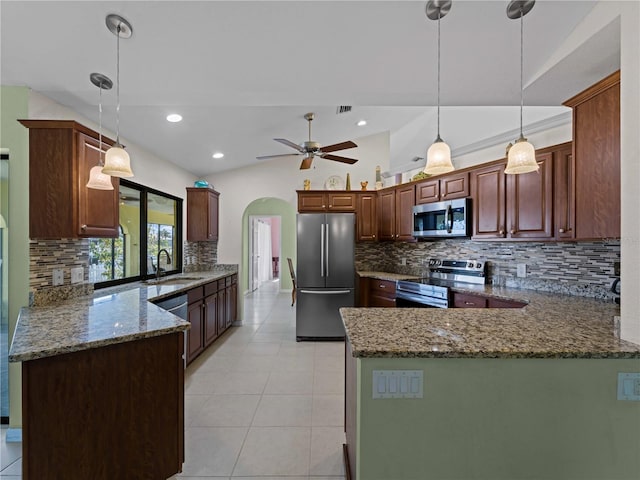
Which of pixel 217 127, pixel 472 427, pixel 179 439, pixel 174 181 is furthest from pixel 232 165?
pixel 472 427

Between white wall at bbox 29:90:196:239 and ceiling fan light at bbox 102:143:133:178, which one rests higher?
white wall at bbox 29:90:196:239

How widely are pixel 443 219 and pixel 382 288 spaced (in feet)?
4.19

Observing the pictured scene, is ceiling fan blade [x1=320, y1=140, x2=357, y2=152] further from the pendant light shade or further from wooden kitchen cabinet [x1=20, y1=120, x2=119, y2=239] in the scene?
wooden kitchen cabinet [x1=20, y1=120, x2=119, y2=239]

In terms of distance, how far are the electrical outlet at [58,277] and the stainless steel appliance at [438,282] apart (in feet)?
11.2

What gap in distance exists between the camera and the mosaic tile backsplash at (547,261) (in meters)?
2.50

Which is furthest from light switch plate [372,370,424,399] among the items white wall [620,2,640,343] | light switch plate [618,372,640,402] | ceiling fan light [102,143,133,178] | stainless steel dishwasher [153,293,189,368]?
stainless steel dishwasher [153,293,189,368]

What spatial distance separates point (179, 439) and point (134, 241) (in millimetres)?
2654

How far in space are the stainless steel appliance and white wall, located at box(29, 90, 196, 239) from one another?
336 cm

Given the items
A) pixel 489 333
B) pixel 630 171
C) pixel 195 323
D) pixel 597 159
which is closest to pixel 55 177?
pixel 195 323

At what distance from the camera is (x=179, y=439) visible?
1644mm

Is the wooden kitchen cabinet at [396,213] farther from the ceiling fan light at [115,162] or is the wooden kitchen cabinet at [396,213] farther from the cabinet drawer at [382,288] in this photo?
the ceiling fan light at [115,162]

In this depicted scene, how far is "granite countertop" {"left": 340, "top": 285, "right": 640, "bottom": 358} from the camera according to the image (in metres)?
1.20

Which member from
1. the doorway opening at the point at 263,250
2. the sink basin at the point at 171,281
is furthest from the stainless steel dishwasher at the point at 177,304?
the doorway opening at the point at 263,250

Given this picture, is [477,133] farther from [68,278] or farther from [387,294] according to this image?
[68,278]
